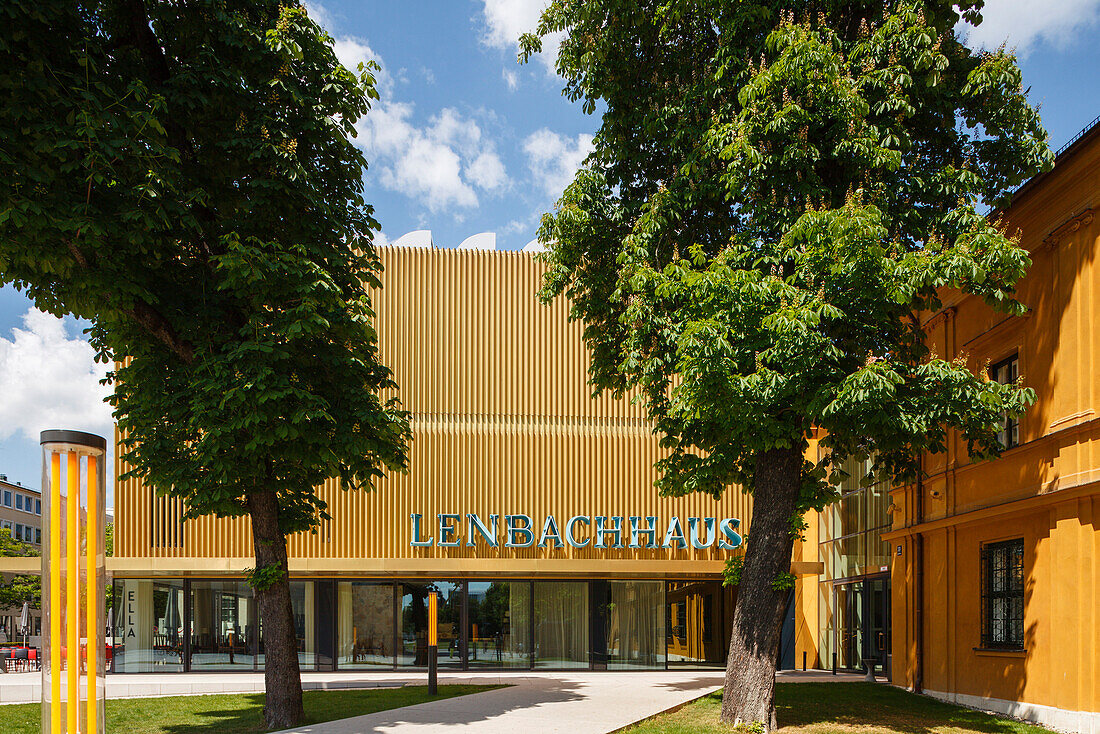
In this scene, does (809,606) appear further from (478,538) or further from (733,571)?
(733,571)

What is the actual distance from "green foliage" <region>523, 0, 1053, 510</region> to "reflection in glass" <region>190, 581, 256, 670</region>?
14042 millimetres

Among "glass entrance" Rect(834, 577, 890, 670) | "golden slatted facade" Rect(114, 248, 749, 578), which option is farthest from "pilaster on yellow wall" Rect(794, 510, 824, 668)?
"golden slatted facade" Rect(114, 248, 749, 578)

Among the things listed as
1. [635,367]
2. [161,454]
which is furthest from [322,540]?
[635,367]

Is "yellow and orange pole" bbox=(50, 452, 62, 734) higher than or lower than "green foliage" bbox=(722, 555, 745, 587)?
higher

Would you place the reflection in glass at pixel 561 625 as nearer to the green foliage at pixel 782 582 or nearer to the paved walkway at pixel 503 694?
the paved walkway at pixel 503 694

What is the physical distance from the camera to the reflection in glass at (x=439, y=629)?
2355cm

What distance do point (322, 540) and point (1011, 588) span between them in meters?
15.9

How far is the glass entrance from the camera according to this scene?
21.0m

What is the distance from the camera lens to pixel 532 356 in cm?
2466

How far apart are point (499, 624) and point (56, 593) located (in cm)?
1772

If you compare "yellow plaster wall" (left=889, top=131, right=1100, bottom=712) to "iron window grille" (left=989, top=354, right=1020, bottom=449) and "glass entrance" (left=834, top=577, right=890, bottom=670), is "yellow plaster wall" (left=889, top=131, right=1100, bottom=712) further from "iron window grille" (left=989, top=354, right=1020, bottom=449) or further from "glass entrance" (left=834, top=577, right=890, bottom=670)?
"glass entrance" (left=834, top=577, right=890, bottom=670)

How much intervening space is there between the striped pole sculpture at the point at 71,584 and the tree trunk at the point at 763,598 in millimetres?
8510

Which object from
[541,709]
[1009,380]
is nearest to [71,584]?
[541,709]

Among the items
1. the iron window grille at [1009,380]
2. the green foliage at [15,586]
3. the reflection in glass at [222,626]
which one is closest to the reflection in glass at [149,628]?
the reflection in glass at [222,626]
